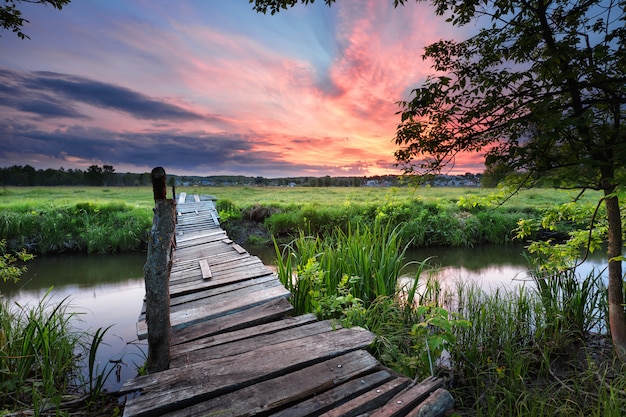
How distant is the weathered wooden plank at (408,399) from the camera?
83.7 inches

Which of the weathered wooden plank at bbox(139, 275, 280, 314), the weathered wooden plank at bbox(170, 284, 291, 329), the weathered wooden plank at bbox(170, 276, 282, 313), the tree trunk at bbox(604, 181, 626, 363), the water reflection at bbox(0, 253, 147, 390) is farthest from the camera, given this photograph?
the water reflection at bbox(0, 253, 147, 390)

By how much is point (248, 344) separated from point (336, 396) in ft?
3.40

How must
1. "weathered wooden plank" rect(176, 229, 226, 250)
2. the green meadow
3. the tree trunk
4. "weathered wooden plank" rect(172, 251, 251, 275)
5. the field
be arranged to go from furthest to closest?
the field < "weathered wooden plank" rect(176, 229, 226, 250) < "weathered wooden plank" rect(172, 251, 251, 275) < the tree trunk < the green meadow

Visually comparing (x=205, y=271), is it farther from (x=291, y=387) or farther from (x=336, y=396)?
(x=336, y=396)

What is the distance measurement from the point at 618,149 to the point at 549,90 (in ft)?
3.64

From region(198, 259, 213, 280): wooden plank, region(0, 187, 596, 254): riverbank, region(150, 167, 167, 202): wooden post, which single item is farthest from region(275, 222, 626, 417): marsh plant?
region(0, 187, 596, 254): riverbank

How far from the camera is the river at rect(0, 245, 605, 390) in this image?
5.28 m

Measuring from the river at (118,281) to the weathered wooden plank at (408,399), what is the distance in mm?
3236

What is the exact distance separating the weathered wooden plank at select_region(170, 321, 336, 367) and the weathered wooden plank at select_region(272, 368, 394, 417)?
779mm

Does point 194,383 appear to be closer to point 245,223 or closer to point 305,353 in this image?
point 305,353

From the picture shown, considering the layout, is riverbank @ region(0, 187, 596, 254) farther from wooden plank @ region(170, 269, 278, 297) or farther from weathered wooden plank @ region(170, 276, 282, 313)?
weathered wooden plank @ region(170, 276, 282, 313)

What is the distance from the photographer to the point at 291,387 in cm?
234

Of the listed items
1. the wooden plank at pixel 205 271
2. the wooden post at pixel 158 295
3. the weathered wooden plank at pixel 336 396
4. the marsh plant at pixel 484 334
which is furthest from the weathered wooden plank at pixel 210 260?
the weathered wooden plank at pixel 336 396

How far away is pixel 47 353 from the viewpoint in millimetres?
3100
